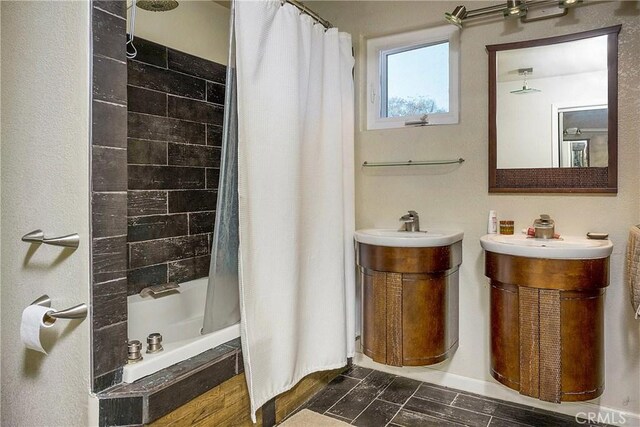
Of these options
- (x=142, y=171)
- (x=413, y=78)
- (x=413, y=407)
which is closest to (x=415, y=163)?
(x=413, y=78)

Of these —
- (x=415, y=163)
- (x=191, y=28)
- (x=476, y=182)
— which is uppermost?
(x=191, y=28)

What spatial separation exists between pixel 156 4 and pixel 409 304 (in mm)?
2007

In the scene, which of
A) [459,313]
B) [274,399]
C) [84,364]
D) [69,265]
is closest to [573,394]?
[459,313]

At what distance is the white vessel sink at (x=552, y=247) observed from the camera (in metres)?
1.87

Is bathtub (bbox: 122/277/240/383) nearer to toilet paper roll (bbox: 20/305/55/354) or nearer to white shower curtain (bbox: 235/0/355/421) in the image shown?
white shower curtain (bbox: 235/0/355/421)

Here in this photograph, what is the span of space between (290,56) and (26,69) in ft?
3.54

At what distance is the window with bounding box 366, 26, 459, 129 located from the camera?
2553mm

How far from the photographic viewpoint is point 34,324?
1416mm

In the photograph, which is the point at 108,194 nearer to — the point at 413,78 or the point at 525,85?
the point at 413,78

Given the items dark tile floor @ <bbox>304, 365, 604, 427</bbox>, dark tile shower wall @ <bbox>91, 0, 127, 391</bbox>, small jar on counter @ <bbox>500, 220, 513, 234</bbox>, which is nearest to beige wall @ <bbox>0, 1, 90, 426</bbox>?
dark tile shower wall @ <bbox>91, 0, 127, 391</bbox>

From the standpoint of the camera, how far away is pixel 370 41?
2.77 m

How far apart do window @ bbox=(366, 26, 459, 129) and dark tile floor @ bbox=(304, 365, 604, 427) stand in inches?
63.0

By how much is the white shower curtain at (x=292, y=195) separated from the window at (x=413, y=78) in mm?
227

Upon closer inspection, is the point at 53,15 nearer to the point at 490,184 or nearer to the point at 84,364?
the point at 84,364
